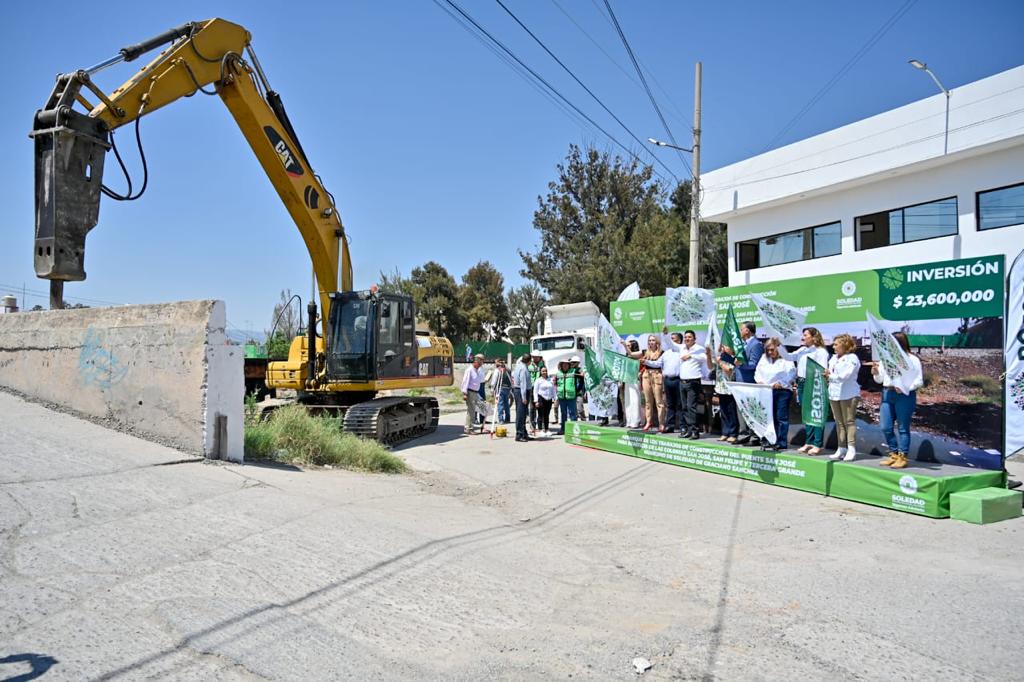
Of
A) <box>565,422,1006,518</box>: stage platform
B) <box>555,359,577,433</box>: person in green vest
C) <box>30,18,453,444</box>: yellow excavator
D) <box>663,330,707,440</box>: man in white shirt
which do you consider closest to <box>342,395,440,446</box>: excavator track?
<box>30,18,453,444</box>: yellow excavator

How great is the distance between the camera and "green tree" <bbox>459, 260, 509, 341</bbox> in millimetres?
55438

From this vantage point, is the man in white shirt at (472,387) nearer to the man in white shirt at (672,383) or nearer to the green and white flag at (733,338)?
the man in white shirt at (672,383)

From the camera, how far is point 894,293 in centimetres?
983

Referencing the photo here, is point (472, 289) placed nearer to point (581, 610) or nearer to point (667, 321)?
point (667, 321)

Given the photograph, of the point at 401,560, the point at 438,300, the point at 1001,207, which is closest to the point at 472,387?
the point at 401,560

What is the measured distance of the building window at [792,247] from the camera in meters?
18.2

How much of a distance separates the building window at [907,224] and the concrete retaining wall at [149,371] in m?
15.6

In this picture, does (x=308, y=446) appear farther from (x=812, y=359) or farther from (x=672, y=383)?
(x=812, y=359)

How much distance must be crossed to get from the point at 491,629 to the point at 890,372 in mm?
7034

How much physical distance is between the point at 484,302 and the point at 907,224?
41917mm

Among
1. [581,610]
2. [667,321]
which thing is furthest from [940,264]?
[581,610]

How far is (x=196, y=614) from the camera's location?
4047 mm

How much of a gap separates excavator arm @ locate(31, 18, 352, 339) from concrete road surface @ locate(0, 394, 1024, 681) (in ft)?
8.36

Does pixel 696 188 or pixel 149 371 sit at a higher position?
pixel 696 188
